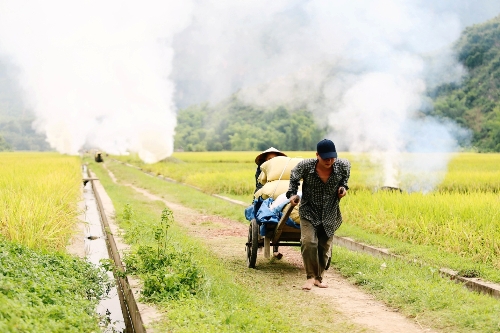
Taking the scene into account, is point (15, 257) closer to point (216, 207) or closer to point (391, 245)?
point (391, 245)

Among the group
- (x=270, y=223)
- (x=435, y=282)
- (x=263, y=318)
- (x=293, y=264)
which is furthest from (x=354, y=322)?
(x=293, y=264)

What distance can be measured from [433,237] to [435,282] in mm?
2444

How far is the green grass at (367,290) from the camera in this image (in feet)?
16.1

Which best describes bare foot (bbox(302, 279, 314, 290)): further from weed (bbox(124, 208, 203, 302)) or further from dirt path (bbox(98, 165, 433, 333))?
weed (bbox(124, 208, 203, 302))

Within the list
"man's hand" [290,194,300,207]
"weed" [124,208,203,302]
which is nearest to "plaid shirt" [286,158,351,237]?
"man's hand" [290,194,300,207]

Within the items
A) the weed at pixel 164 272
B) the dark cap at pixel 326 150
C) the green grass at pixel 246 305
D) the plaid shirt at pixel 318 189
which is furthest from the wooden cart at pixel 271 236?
the weed at pixel 164 272

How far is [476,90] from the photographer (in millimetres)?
25766

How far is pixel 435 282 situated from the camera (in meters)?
Result: 6.43

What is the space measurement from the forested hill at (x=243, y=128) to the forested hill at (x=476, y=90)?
3828cm

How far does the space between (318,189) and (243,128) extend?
92061 millimetres

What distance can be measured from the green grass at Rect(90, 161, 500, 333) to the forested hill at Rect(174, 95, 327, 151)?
191ft

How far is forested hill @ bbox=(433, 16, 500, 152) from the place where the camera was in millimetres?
24453

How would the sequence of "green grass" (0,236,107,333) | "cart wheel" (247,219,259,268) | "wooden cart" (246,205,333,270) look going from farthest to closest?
"cart wheel" (247,219,259,268) → "wooden cart" (246,205,333,270) → "green grass" (0,236,107,333)

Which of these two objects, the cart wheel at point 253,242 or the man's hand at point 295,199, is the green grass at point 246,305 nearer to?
the cart wheel at point 253,242
